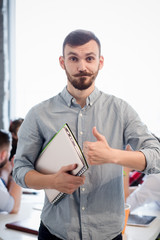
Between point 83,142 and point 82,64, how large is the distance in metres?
0.27

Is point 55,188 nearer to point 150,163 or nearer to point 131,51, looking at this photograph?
point 150,163

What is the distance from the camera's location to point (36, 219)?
1.46 m

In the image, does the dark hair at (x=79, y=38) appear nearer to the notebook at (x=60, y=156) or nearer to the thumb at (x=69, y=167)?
the notebook at (x=60, y=156)

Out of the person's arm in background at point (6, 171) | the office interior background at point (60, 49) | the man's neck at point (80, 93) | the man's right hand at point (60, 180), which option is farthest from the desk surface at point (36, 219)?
the office interior background at point (60, 49)

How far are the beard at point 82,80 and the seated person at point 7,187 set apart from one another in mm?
897

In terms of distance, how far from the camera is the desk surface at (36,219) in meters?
1.26

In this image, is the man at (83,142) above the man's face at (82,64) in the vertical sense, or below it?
below

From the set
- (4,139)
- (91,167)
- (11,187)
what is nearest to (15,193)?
(11,187)

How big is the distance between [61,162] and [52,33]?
2.54 m

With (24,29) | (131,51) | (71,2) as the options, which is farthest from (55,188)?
(24,29)

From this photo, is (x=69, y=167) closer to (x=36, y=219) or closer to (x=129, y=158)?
(x=129, y=158)

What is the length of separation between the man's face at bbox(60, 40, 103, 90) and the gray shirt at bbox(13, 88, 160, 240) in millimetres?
67

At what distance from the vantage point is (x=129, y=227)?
139 centimetres

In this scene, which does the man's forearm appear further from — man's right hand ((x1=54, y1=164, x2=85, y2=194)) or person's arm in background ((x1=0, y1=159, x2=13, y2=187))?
person's arm in background ((x1=0, y1=159, x2=13, y2=187))
